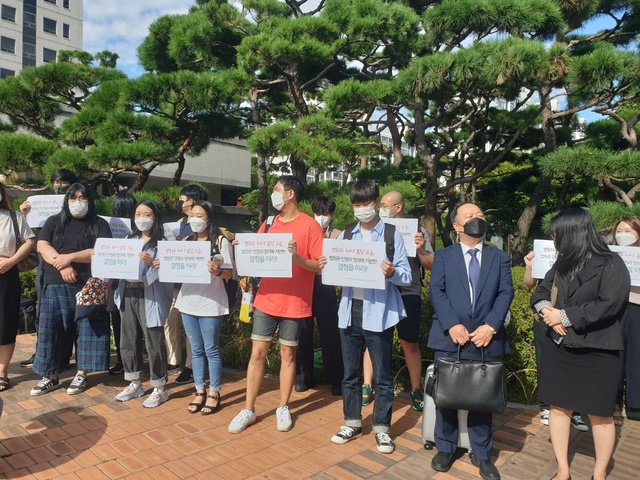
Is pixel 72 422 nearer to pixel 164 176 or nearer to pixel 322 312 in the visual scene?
pixel 322 312

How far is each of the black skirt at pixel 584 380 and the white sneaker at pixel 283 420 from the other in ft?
5.78

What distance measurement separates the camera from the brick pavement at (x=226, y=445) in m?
3.05

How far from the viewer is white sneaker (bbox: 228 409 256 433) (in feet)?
11.7

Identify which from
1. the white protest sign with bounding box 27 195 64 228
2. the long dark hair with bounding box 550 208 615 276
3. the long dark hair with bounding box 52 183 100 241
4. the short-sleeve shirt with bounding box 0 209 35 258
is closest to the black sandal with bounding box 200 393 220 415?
the long dark hair with bounding box 52 183 100 241

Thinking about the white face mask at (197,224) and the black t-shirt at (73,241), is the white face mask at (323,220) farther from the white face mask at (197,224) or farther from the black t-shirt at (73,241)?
the black t-shirt at (73,241)

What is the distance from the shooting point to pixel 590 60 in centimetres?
601

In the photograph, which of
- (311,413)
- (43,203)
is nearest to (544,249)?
(311,413)

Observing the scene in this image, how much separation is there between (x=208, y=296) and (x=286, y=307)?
718mm

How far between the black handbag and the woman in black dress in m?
0.29

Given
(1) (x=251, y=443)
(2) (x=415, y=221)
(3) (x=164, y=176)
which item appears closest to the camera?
(1) (x=251, y=443)

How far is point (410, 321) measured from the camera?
396cm

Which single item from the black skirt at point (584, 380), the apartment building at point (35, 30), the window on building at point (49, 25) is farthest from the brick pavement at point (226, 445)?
the window on building at point (49, 25)

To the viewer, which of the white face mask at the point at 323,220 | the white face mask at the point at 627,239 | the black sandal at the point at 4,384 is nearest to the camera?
the white face mask at the point at 627,239

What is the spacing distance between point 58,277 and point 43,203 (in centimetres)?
103
